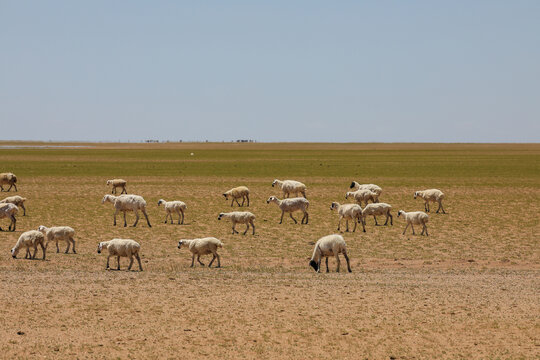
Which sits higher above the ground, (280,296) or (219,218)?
(219,218)

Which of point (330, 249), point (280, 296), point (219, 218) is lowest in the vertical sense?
point (280, 296)

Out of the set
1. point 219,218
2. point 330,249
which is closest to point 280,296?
point 330,249

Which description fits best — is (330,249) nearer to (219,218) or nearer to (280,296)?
(280,296)

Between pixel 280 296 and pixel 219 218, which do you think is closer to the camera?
pixel 280 296

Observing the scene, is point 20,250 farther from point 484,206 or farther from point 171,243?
point 484,206

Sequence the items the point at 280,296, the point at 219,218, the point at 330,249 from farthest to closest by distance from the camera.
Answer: the point at 219,218, the point at 330,249, the point at 280,296

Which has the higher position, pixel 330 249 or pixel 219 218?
pixel 330 249

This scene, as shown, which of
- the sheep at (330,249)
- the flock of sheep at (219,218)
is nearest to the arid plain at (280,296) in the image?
the sheep at (330,249)

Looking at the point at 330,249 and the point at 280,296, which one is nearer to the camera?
the point at 280,296

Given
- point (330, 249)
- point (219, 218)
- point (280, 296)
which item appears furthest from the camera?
point (219, 218)

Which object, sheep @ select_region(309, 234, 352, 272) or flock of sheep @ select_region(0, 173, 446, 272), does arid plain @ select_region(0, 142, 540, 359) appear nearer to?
sheep @ select_region(309, 234, 352, 272)

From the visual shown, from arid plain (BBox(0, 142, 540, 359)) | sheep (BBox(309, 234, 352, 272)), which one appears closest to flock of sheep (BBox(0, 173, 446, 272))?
sheep (BBox(309, 234, 352, 272))

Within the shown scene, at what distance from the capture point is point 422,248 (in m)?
24.0

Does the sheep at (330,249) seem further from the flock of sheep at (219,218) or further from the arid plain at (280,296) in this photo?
the arid plain at (280,296)
